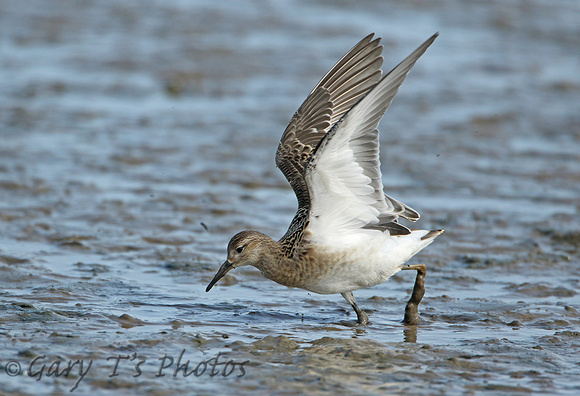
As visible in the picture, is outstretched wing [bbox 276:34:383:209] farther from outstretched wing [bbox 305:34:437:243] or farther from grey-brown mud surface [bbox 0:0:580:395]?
grey-brown mud surface [bbox 0:0:580:395]

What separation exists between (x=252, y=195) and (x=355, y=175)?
13.2 feet

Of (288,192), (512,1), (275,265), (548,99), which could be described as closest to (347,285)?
(275,265)

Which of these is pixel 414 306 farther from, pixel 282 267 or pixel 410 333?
pixel 282 267

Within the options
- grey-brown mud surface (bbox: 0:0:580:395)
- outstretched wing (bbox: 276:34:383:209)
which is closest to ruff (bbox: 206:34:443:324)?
grey-brown mud surface (bbox: 0:0:580:395)

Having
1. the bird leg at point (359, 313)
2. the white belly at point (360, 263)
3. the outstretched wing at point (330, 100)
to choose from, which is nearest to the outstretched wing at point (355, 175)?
the white belly at point (360, 263)

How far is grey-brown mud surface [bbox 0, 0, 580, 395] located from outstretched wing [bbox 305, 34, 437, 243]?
0.84 metres

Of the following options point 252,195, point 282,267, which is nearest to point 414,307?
point 282,267

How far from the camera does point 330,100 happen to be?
315 inches

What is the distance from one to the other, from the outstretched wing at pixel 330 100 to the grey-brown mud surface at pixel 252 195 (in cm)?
128

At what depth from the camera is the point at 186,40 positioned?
17.1 metres

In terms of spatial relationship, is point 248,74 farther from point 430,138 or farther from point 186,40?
point 430,138

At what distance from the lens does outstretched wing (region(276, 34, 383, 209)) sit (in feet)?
25.4

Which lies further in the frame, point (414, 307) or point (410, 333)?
point (414, 307)

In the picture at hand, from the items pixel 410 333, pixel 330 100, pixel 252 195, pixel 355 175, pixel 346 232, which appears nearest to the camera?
pixel 355 175
